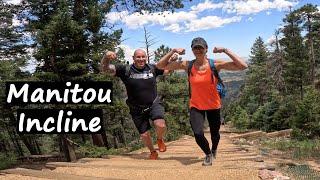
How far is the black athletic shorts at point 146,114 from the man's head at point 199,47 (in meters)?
1.85

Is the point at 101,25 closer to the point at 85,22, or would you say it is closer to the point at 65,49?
the point at 85,22

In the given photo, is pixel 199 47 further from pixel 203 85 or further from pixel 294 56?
pixel 294 56

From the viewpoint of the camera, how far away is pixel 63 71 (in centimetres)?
2236

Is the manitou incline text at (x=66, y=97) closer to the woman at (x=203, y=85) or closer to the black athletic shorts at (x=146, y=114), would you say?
the black athletic shorts at (x=146, y=114)

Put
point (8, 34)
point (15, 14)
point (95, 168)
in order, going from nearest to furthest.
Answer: point (95, 168)
point (15, 14)
point (8, 34)

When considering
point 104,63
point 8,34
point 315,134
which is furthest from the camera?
point 8,34

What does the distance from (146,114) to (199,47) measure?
226 cm

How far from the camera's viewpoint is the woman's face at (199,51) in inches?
285

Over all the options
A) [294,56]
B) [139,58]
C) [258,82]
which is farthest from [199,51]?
[258,82]

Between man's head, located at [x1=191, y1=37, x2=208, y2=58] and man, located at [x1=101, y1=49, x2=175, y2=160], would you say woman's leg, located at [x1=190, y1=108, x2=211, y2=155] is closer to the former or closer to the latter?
man's head, located at [x1=191, y1=37, x2=208, y2=58]

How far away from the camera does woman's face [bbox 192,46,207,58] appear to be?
7227 millimetres

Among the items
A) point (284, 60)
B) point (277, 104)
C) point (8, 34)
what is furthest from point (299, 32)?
point (8, 34)

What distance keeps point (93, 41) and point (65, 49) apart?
5.76 ft

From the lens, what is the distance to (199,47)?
23.7ft
